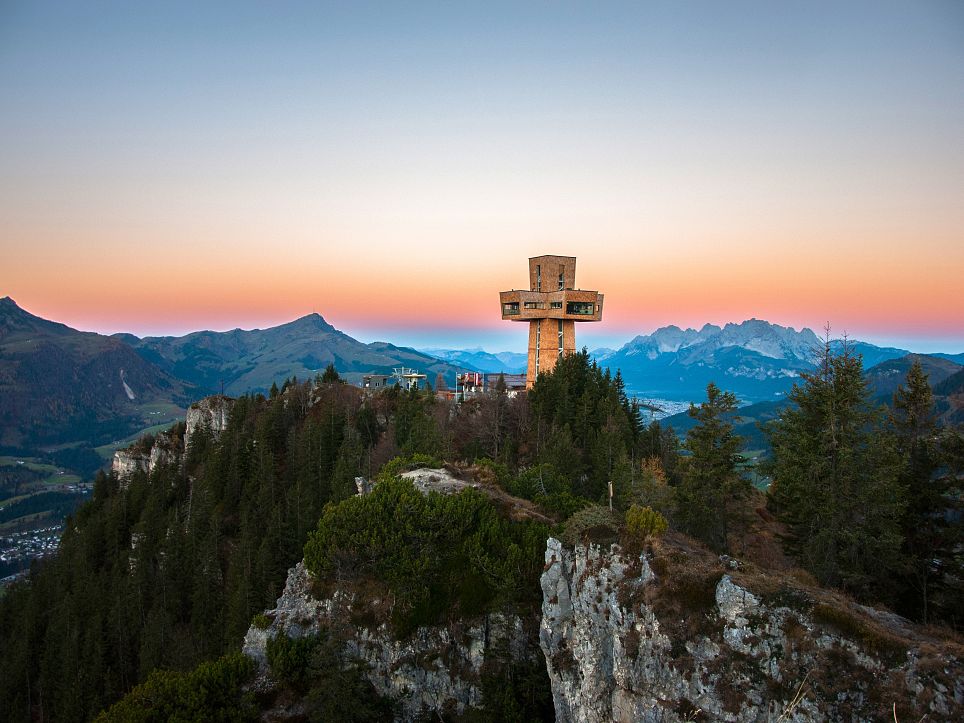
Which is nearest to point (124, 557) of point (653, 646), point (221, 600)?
point (221, 600)

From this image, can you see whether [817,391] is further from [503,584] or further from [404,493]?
[404,493]

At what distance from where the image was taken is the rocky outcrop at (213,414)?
88375 millimetres

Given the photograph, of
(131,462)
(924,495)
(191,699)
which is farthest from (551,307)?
(131,462)

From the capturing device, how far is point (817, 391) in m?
30.1

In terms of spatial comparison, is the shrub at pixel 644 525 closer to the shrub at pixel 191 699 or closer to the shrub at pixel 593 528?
the shrub at pixel 593 528

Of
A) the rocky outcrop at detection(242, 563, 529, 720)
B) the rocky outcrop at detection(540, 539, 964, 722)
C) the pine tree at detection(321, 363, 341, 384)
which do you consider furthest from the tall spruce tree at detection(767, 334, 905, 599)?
the pine tree at detection(321, 363, 341, 384)

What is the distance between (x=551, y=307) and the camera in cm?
6894

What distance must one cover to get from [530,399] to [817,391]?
104 feet

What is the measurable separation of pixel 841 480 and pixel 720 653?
14.5 m

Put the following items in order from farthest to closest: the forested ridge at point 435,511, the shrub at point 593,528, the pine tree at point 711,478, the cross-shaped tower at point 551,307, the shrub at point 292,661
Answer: the cross-shaped tower at point 551,307 → the pine tree at point 711,478 → the shrub at point 292,661 → the forested ridge at point 435,511 → the shrub at point 593,528

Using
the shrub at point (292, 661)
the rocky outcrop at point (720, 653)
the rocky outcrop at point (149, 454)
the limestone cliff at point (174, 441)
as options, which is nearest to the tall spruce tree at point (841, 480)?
the rocky outcrop at point (720, 653)

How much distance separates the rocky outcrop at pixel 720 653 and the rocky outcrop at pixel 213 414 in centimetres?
7815

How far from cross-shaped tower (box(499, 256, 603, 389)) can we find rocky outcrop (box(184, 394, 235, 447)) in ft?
161

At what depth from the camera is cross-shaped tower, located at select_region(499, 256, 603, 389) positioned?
68750 mm
